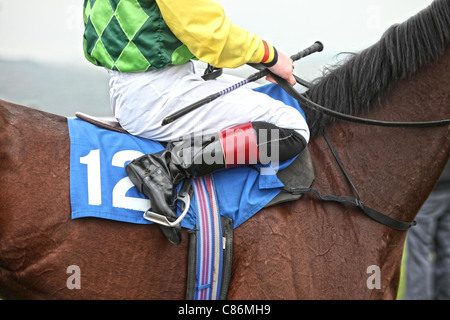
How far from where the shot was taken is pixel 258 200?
2229 millimetres

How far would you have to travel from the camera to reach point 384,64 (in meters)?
2.45

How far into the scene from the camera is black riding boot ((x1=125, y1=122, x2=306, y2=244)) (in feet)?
6.86

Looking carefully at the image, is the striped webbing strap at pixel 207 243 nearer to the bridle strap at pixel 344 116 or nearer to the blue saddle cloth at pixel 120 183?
the blue saddle cloth at pixel 120 183

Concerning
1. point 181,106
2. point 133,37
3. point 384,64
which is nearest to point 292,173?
point 181,106

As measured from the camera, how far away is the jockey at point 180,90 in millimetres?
2076

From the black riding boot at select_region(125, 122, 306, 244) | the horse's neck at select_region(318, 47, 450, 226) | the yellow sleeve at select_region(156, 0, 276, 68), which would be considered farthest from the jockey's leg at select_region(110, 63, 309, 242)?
the horse's neck at select_region(318, 47, 450, 226)

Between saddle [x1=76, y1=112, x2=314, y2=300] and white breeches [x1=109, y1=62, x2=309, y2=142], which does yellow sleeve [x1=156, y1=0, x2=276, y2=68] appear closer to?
white breeches [x1=109, y1=62, x2=309, y2=142]

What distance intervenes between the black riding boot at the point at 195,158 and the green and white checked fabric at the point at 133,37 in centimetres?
42

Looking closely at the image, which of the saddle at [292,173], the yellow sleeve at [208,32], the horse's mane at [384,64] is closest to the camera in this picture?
the yellow sleeve at [208,32]

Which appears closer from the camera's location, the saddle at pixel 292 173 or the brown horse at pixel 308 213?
the brown horse at pixel 308 213

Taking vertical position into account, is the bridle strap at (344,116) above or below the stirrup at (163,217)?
above

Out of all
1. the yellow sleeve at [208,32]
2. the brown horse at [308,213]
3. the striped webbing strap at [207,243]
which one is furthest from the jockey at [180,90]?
the brown horse at [308,213]

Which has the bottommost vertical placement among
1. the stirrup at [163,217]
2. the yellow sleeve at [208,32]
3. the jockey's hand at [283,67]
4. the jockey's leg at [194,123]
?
the stirrup at [163,217]

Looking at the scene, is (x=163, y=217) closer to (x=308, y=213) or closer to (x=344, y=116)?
(x=308, y=213)
